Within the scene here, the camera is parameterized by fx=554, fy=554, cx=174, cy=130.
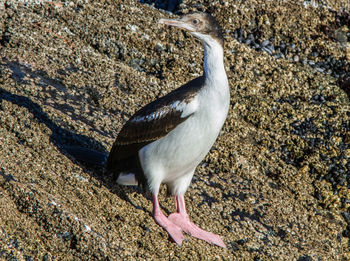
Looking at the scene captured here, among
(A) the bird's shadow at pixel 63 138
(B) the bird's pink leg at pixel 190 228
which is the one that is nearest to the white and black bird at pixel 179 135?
(B) the bird's pink leg at pixel 190 228

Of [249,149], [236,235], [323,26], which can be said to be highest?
[323,26]

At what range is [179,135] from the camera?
5617 mm

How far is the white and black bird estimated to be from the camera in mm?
5574

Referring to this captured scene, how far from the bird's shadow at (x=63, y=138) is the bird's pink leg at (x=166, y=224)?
0.15 meters

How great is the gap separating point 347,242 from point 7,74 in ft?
15.2

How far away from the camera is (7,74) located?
273 inches

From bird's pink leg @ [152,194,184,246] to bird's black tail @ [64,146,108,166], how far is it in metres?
0.83

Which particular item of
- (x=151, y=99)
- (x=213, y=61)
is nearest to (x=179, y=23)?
(x=213, y=61)

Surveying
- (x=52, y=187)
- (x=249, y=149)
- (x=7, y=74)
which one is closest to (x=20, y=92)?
(x=7, y=74)

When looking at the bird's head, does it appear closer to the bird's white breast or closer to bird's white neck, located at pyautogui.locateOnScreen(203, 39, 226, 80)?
bird's white neck, located at pyautogui.locateOnScreen(203, 39, 226, 80)

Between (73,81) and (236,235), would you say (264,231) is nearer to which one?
(236,235)

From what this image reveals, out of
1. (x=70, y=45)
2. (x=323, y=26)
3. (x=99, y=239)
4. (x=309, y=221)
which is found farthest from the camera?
(x=323, y=26)

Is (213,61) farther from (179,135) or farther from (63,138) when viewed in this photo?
(63,138)

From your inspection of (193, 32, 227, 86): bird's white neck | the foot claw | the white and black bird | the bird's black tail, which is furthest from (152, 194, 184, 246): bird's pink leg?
(193, 32, 227, 86): bird's white neck
